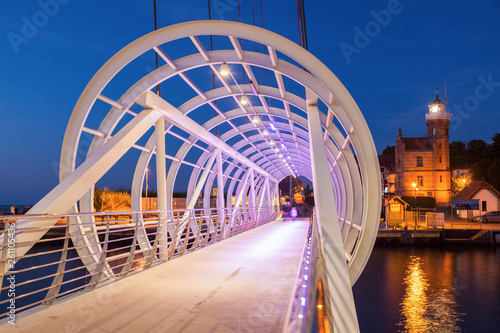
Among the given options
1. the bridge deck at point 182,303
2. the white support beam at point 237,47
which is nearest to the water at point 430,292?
the bridge deck at point 182,303

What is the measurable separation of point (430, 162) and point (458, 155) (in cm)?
4144

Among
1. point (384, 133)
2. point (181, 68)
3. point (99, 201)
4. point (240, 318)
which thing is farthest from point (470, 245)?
point (384, 133)

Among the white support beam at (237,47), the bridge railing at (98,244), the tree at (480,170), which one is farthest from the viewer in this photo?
the tree at (480,170)

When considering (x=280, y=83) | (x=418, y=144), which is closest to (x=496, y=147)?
(x=418, y=144)

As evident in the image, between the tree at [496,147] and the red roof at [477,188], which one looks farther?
the tree at [496,147]

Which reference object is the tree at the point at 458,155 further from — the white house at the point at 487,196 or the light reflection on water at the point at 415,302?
the light reflection on water at the point at 415,302

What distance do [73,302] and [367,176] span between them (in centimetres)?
673

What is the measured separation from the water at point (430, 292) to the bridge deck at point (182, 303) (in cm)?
1263

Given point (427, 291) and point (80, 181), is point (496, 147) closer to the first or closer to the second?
point (427, 291)

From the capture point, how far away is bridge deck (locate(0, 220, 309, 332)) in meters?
4.95

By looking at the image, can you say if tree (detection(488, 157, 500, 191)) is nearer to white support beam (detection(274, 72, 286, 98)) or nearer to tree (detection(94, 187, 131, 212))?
tree (detection(94, 187, 131, 212))

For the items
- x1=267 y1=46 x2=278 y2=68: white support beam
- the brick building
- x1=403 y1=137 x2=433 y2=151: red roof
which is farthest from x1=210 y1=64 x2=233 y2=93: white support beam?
x1=403 y1=137 x2=433 y2=151: red roof

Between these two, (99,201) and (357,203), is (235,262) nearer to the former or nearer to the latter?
(357,203)

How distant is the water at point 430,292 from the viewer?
19.5 meters
